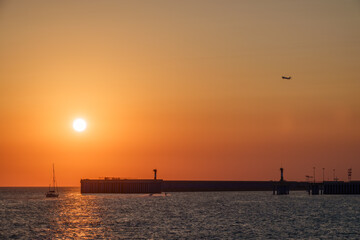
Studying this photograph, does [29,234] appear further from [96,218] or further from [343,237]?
[343,237]

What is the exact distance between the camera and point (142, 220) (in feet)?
382

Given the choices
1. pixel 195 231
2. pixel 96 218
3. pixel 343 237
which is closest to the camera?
pixel 343 237

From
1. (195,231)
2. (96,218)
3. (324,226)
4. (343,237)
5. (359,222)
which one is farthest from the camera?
(96,218)

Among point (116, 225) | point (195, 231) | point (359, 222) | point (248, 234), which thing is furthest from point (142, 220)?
point (359, 222)

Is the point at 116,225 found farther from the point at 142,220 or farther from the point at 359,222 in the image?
the point at 359,222

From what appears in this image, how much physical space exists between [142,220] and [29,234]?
1084 inches

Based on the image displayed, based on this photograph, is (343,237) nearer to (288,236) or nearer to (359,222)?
(288,236)

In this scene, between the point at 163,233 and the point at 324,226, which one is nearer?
the point at 163,233

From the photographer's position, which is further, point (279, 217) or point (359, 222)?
point (279, 217)

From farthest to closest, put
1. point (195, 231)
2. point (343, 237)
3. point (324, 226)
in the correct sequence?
1. point (324, 226)
2. point (195, 231)
3. point (343, 237)

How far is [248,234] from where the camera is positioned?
91562 mm

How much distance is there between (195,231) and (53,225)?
27876mm

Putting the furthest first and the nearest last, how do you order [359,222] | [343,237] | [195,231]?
1. [359,222]
2. [195,231]
3. [343,237]

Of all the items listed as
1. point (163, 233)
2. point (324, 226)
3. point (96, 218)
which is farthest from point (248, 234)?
point (96, 218)
